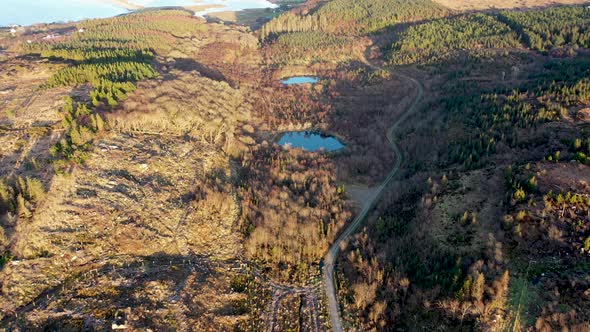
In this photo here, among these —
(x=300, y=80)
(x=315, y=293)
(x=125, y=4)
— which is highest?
(x=125, y=4)

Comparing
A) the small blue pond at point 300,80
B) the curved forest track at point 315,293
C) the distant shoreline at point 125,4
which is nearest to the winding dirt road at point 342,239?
the curved forest track at point 315,293

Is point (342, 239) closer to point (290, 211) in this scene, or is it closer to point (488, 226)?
point (290, 211)

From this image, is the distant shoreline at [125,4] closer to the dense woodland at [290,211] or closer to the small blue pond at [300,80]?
the small blue pond at [300,80]

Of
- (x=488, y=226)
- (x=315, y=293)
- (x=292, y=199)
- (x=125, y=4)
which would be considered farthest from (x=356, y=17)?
(x=125, y=4)

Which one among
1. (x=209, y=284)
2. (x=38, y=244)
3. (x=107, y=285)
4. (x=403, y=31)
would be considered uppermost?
(x=403, y=31)

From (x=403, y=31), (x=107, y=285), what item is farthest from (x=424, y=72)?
(x=107, y=285)

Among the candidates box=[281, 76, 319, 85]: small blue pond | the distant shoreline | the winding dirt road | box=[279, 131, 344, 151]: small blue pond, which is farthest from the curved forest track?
the distant shoreline

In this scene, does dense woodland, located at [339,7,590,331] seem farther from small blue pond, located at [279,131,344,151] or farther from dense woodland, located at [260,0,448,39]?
dense woodland, located at [260,0,448,39]

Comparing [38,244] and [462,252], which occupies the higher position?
[38,244]

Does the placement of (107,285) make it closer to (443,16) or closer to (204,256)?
(204,256)
